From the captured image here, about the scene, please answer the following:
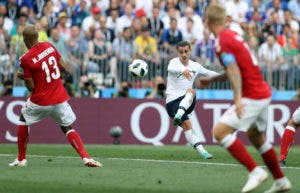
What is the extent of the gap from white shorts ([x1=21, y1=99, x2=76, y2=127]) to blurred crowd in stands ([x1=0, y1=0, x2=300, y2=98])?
8.10 m

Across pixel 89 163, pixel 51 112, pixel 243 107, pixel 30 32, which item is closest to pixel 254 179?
pixel 243 107

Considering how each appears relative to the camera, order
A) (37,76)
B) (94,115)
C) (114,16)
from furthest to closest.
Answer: (114,16) → (94,115) → (37,76)

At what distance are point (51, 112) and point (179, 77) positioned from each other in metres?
3.75

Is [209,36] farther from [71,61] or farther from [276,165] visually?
[276,165]

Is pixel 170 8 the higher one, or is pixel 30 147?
pixel 170 8

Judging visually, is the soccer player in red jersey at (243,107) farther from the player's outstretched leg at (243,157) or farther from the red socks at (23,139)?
the red socks at (23,139)

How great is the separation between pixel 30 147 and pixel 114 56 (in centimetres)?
419

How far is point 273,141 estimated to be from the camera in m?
24.9

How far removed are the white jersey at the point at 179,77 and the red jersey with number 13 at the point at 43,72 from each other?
11.8ft

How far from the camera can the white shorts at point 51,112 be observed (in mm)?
15789

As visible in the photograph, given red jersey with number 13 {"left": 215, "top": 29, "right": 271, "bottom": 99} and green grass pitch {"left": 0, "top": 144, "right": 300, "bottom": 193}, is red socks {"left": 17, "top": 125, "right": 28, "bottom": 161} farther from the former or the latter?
red jersey with number 13 {"left": 215, "top": 29, "right": 271, "bottom": 99}

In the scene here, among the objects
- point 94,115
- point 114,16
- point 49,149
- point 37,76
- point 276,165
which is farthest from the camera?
point 114,16

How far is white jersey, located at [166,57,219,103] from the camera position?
18.7 m

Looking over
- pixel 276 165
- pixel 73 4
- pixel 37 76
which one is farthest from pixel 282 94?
pixel 276 165
